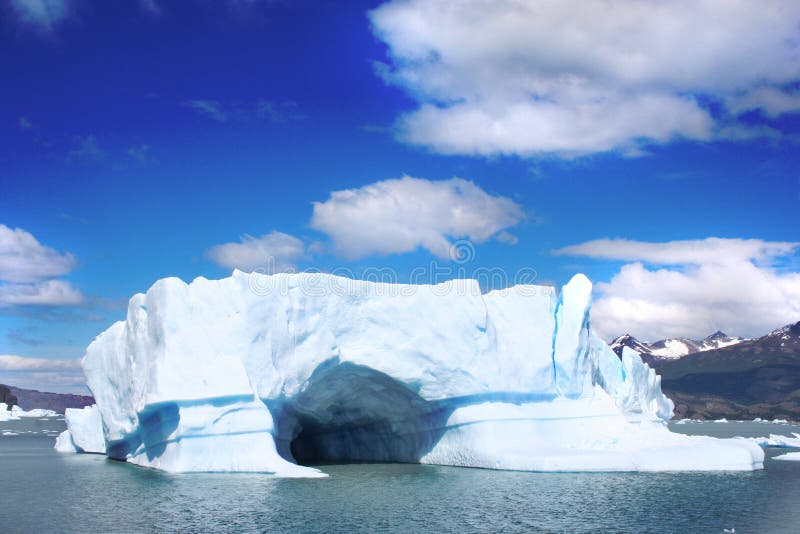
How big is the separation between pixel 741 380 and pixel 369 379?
148m

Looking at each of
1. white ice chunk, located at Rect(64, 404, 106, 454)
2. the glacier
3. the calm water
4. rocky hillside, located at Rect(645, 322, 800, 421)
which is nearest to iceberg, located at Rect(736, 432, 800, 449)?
the glacier

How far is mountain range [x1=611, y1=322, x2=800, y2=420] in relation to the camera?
4392 inches

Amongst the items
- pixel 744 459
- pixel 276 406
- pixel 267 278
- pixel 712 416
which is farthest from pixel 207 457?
pixel 712 416

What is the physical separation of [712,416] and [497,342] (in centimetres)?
9834

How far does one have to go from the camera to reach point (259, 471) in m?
17.2

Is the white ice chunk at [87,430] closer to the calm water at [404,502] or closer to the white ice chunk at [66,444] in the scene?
the white ice chunk at [66,444]

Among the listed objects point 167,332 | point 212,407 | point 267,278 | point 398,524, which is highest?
point 267,278

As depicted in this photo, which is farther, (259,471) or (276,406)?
(276,406)

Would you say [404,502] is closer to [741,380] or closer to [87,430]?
[87,430]

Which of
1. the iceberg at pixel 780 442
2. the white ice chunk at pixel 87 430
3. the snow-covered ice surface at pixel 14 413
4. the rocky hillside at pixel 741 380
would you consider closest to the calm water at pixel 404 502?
the white ice chunk at pixel 87 430

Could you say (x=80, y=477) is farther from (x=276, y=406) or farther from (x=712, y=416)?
(x=712, y=416)

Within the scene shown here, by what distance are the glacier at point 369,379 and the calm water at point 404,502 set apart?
0.81 metres

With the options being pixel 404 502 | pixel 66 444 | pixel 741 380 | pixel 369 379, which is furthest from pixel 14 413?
pixel 741 380

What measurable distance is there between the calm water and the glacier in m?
0.81
